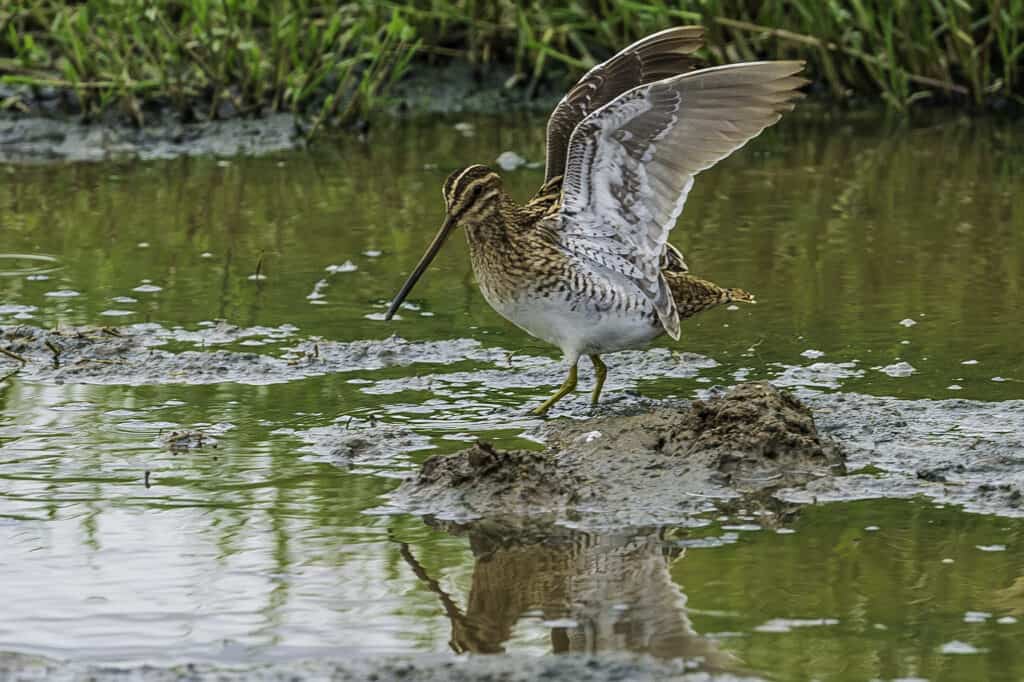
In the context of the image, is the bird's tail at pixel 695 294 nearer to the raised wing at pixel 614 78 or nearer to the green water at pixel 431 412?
the green water at pixel 431 412

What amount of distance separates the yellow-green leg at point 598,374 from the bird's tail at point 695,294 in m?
0.34

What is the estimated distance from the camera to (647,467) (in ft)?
17.0

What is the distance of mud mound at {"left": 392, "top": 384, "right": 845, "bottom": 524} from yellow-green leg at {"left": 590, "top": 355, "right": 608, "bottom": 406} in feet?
1.71

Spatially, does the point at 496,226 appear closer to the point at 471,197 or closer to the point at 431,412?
the point at 471,197

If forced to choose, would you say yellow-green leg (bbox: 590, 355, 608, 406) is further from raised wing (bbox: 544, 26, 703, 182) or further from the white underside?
raised wing (bbox: 544, 26, 703, 182)

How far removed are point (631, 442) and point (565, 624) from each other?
1343mm

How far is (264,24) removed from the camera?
11.0 m

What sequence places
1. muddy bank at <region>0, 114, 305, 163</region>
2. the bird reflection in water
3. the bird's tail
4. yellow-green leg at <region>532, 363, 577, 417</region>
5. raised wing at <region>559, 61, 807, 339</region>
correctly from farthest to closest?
muddy bank at <region>0, 114, 305, 163</region>
the bird's tail
yellow-green leg at <region>532, 363, 577, 417</region>
raised wing at <region>559, 61, 807, 339</region>
the bird reflection in water

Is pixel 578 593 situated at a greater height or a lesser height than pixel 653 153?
lesser

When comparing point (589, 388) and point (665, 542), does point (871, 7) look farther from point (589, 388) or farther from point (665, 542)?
point (665, 542)

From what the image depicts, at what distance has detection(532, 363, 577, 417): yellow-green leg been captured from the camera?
592 centimetres

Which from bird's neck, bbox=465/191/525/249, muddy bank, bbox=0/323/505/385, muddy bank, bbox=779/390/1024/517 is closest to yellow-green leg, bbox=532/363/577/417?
bird's neck, bbox=465/191/525/249

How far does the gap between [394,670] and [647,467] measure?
159cm

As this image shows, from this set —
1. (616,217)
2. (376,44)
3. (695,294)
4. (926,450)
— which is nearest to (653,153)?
(616,217)
